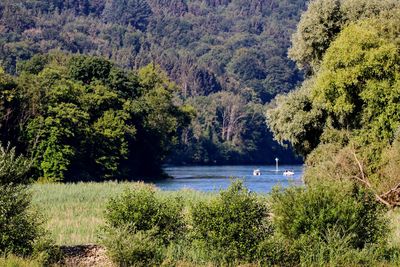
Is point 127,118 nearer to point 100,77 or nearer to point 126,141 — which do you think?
point 126,141

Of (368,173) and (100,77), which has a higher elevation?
(100,77)

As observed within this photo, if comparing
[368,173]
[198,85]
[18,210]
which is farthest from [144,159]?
[198,85]

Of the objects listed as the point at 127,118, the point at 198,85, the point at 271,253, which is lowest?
the point at 271,253

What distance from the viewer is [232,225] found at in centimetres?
1484

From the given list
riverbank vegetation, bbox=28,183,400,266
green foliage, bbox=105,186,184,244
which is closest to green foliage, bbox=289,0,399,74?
riverbank vegetation, bbox=28,183,400,266

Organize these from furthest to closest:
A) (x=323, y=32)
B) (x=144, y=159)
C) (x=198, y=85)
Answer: (x=198, y=85) → (x=144, y=159) → (x=323, y=32)

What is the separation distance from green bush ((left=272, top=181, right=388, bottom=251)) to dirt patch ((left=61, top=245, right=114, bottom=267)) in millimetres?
3490

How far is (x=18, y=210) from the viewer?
1505 cm

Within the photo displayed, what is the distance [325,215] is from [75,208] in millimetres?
15031

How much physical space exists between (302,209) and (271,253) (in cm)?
112

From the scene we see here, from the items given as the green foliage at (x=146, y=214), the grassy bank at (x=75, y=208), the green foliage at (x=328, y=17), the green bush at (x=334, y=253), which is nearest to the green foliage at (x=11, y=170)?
the grassy bank at (x=75, y=208)

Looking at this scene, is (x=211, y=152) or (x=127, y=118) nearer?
(x=127, y=118)

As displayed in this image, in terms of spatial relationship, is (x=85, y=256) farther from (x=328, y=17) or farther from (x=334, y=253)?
(x=328, y=17)

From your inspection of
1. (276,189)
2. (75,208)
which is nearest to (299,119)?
(75,208)
